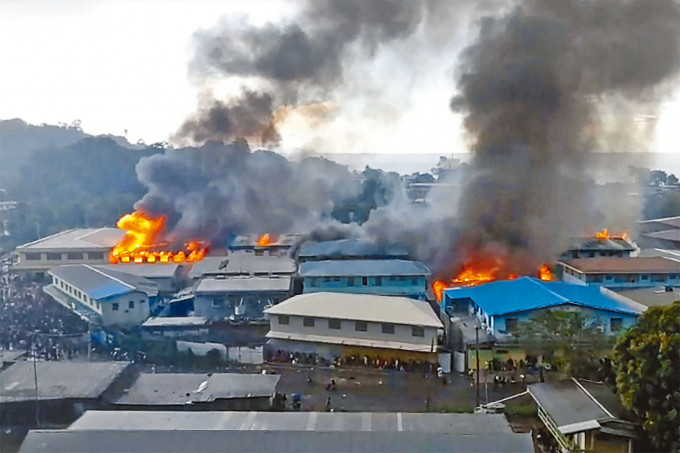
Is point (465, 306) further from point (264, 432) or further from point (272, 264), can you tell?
point (264, 432)

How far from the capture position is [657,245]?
334 inches

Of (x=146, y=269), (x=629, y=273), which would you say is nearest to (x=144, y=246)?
(x=146, y=269)

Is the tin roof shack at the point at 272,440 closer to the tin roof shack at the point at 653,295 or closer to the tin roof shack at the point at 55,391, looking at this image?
the tin roof shack at the point at 55,391

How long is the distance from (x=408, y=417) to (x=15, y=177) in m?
9.60

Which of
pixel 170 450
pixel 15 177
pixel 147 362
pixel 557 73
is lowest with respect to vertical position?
pixel 147 362

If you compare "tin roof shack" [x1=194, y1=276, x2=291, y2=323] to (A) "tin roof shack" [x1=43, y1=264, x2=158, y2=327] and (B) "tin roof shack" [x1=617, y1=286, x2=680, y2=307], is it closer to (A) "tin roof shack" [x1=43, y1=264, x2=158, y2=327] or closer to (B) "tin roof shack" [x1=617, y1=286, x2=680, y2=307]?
(A) "tin roof shack" [x1=43, y1=264, x2=158, y2=327]

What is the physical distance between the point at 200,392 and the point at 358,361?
136 centimetres

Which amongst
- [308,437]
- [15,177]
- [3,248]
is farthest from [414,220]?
[15,177]

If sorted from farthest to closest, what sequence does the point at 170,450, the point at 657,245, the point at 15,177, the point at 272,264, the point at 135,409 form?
the point at 15,177 → the point at 657,245 → the point at 272,264 → the point at 135,409 → the point at 170,450

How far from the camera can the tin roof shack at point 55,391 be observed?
340 centimetres

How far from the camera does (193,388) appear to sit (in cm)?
362

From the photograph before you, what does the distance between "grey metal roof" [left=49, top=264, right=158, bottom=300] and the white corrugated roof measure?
1323 mm

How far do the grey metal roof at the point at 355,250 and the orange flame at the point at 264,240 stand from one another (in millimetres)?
702

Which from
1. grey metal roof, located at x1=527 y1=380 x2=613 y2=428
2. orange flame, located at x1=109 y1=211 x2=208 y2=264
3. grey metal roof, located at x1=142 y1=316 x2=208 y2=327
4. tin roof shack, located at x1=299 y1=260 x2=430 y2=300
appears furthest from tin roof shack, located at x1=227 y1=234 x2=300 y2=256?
grey metal roof, located at x1=527 y1=380 x2=613 y2=428
